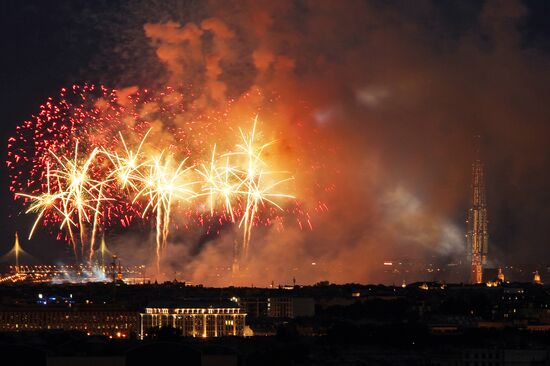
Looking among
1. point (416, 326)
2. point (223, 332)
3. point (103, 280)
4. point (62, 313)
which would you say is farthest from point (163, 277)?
point (416, 326)

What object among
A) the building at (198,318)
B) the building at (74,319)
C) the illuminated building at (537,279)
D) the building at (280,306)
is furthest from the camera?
the illuminated building at (537,279)

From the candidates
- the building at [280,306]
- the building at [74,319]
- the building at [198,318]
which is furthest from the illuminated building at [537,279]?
the building at [198,318]

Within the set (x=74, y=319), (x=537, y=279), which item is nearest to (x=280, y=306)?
(x=74, y=319)

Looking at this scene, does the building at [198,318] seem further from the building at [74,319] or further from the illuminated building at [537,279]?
the illuminated building at [537,279]

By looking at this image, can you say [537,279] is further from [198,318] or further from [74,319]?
[198,318]

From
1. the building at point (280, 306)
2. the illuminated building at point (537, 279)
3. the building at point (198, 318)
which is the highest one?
the illuminated building at point (537, 279)
